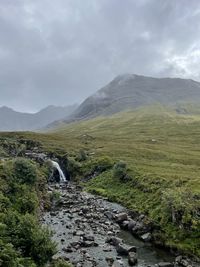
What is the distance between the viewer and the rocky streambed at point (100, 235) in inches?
2299

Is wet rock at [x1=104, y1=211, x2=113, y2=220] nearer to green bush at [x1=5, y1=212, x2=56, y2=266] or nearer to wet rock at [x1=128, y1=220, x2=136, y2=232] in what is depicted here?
wet rock at [x1=128, y1=220, x2=136, y2=232]

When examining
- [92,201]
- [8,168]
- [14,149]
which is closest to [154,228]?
[92,201]

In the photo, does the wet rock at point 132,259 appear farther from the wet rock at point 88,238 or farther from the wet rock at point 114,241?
the wet rock at point 88,238

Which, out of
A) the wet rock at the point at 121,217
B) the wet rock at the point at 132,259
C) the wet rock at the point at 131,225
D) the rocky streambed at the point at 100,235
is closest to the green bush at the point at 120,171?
the rocky streambed at the point at 100,235

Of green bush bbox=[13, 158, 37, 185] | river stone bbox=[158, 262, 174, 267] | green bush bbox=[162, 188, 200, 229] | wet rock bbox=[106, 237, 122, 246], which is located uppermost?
green bush bbox=[13, 158, 37, 185]

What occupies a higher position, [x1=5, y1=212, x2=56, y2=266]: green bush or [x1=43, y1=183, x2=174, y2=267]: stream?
[x1=5, y1=212, x2=56, y2=266]: green bush

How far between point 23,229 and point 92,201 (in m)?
48.9

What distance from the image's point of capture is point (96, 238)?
224ft

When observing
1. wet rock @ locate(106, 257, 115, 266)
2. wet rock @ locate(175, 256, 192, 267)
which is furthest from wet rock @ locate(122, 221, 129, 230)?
wet rock @ locate(175, 256, 192, 267)

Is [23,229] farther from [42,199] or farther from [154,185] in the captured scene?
[154,185]

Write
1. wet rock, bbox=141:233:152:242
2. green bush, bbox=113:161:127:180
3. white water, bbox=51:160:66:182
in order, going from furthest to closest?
white water, bbox=51:160:66:182, green bush, bbox=113:161:127:180, wet rock, bbox=141:233:152:242

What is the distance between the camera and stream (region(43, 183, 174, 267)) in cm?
5831

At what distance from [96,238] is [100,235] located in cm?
196

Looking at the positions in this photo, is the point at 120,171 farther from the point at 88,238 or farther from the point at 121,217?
the point at 88,238
